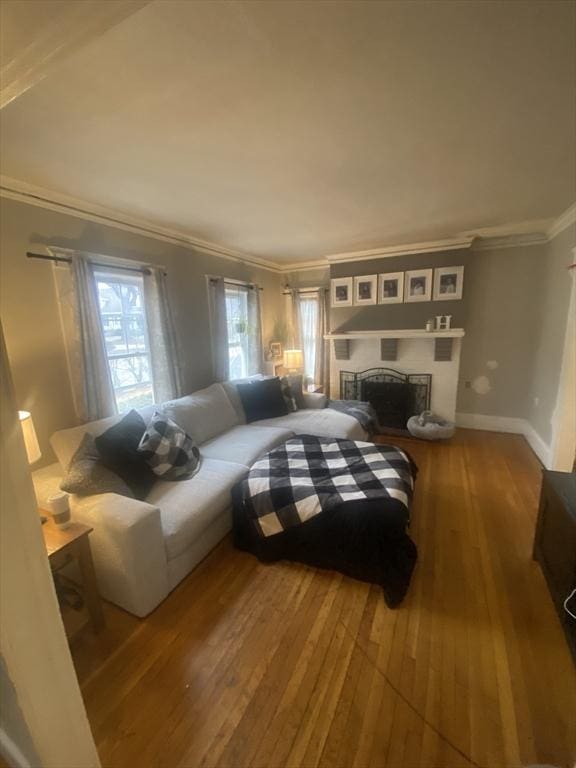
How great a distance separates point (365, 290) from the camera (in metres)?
4.26

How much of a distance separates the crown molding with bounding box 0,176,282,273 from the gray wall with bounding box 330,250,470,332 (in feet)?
5.72

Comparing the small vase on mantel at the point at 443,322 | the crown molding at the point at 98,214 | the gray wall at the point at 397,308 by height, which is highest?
the crown molding at the point at 98,214

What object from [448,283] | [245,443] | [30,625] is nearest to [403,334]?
[448,283]

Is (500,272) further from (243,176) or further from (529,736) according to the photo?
(529,736)

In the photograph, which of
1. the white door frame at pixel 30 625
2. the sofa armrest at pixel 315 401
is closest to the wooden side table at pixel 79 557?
the white door frame at pixel 30 625

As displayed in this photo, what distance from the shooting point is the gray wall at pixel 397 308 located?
151 inches

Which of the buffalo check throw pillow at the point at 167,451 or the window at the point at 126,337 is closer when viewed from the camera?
the buffalo check throw pillow at the point at 167,451

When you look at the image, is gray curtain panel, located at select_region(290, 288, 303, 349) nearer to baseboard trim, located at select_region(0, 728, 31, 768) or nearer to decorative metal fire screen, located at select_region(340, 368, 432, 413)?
decorative metal fire screen, located at select_region(340, 368, 432, 413)

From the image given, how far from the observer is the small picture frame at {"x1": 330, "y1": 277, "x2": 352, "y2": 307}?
4.35m

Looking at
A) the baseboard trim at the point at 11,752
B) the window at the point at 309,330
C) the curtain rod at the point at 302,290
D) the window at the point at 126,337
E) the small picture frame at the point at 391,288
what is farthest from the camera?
the window at the point at 309,330

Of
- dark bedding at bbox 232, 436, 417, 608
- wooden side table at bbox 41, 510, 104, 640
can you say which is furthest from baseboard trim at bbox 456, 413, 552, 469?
wooden side table at bbox 41, 510, 104, 640

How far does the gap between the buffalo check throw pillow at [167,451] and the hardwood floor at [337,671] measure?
2.04 feet

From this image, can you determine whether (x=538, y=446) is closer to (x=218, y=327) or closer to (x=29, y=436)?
(x=218, y=327)

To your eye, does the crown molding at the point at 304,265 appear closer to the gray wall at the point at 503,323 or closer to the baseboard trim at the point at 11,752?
the gray wall at the point at 503,323
